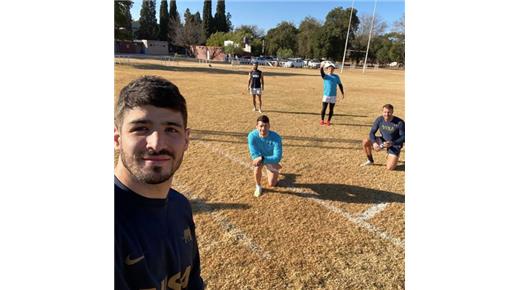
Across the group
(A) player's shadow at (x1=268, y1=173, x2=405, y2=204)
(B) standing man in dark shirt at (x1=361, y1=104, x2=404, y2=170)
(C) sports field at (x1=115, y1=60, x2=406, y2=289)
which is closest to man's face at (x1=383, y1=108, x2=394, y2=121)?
(B) standing man in dark shirt at (x1=361, y1=104, x2=404, y2=170)

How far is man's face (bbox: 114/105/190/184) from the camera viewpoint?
2.61ft

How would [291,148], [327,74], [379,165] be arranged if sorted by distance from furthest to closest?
[327,74]
[291,148]
[379,165]

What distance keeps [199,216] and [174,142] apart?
2410 millimetres

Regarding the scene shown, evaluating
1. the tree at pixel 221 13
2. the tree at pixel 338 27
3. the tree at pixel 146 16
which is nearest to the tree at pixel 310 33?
the tree at pixel 338 27

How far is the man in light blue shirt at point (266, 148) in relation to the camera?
3.82 metres

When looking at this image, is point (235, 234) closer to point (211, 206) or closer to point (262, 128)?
point (211, 206)

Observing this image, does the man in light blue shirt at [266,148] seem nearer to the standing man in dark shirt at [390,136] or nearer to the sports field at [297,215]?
the sports field at [297,215]

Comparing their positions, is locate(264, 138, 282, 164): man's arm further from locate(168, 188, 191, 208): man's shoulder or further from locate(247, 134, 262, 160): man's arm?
locate(168, 188, 191, 208): man's shoulder

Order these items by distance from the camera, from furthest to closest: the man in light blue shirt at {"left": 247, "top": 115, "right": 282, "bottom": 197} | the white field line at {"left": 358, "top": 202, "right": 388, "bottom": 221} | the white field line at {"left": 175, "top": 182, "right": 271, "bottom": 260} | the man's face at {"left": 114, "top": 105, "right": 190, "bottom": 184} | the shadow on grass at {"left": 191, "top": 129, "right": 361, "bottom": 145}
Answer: the shadow on grass at {"left": 191, "top": 129, "right": 361, "bottom": 145} → the man in light blue shirt at {"left": 247, "top": 115, "right": 282, "bottom": 197} → the white field line at {"left": 358, "top": 202, "right": 388, "bottom": 221} → the white field line at {"left": 175, "top": 182, "right": 271, "bottom": 260} → the man's face at {"left": 114, "top": 105, "right": 190, "bottom": 184}

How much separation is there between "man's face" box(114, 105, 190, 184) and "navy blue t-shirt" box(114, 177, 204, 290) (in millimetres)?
116

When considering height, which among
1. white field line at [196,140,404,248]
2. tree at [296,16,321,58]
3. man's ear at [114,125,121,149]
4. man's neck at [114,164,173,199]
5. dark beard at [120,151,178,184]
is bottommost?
white field line at [196,140,404,248]
